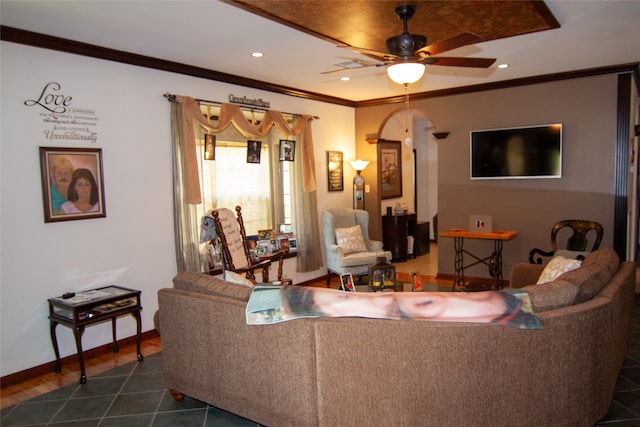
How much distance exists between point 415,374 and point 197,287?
1.47 meters

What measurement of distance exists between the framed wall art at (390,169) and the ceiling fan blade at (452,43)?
180 inches

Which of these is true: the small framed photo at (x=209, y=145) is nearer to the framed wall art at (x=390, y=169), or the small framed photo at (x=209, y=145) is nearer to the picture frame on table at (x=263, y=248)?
the picture frame on table at (x=263, y=248)

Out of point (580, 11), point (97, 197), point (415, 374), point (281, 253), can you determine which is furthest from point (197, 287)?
point (580, 11)

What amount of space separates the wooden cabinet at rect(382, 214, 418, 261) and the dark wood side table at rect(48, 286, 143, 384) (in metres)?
4.79

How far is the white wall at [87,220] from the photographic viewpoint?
3570mm

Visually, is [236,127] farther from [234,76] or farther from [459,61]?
[459,61]

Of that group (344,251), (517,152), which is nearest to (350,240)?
(344,251)

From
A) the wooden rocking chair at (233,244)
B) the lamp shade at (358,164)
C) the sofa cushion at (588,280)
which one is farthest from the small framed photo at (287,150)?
the sofa cushion at (588,280)

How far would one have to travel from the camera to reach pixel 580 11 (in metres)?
3.37

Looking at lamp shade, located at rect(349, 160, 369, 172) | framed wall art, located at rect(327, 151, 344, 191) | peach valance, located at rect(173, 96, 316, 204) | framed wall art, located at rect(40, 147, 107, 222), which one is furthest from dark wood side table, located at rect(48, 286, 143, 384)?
lamp shade, located at rect(349, 160, 369, 172)

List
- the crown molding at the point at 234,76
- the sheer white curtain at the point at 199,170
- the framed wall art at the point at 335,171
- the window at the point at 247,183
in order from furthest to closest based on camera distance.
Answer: the framed wall art at the point at 335,171 < the window at the point at 247,183 < the sheer white curtain at the point at 199,170 < the crown molding at the point at 234,76

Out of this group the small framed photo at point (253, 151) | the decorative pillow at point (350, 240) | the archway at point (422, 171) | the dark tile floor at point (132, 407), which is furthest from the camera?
the archway at point (422, 171)

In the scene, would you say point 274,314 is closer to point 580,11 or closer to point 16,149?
point 16,149

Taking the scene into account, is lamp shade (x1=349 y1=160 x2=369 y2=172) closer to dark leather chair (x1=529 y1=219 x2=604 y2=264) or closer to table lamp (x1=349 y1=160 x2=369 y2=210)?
table lamp (x1=349 y1=160 x2=369 y2=210)
